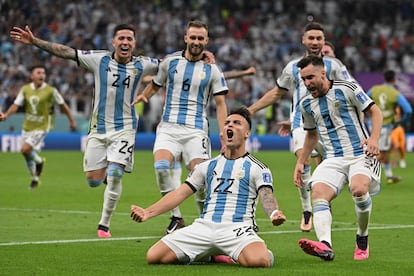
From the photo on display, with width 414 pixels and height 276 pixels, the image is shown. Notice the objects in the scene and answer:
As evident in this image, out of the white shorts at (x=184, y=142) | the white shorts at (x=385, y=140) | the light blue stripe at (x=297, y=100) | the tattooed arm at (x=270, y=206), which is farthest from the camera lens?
the white shorts at (x=385, y=140)

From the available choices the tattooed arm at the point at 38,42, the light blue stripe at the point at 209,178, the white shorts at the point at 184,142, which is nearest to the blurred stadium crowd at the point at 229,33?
the tattooed arm at the point at 38,42

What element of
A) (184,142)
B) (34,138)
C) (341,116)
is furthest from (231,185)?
(34,138)

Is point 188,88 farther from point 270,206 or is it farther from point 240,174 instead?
point 270,206

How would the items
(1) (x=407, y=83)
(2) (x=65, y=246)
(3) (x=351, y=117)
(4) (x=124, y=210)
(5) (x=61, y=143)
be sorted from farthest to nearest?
(1) (x=407, y=83) → (5) (x=61, y=143) → (4) (x=124, y=210) → (2) (x=65, y=246) → (3) (x=351, y=117)

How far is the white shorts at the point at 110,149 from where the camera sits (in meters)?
13.5

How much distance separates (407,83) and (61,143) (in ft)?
44.8

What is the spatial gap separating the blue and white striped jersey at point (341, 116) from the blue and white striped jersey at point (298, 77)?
2472 mm

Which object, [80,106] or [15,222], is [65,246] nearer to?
[15,222]

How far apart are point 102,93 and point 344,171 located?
12.9 feet

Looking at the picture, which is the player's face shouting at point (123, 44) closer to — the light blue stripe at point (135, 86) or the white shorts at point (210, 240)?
the light blue stripe at point (135, 86)

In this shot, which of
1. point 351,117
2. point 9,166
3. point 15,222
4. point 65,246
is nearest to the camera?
point 351,117

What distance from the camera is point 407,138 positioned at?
39312mm

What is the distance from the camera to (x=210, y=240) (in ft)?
32.5

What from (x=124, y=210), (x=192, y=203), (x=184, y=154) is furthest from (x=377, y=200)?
(x=184, y=154)
